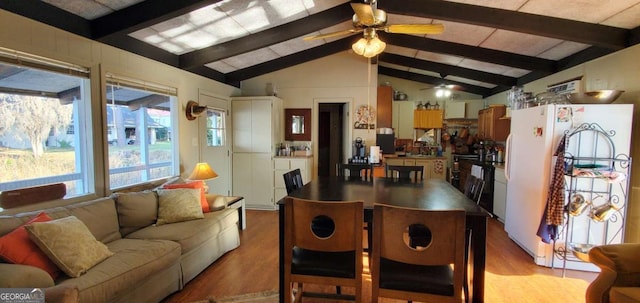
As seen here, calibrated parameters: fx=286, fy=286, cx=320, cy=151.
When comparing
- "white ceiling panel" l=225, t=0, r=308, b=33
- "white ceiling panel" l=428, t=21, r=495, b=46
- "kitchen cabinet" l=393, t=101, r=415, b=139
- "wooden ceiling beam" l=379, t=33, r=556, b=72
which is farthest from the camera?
"kitchen cabinet" l=393, t=101, r=415, b=139

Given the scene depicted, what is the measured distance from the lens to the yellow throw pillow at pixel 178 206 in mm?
2809

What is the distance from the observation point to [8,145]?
2141mm

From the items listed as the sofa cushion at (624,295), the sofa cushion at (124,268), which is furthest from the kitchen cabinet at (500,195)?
the sofa cushion at (124,268)

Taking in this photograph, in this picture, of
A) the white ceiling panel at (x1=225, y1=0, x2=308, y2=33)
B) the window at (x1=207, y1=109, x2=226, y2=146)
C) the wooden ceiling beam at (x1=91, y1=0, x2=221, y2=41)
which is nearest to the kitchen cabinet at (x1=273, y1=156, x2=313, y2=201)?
the window at (x1=207, y1=109, x2=226, y2=146)

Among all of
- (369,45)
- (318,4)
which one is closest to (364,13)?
(369,45)

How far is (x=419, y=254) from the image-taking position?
1.45 meters

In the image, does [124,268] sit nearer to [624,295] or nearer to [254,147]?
[624,295]

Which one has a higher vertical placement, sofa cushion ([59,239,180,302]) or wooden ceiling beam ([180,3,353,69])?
wooden ceiling beam ([180,3,353,69])

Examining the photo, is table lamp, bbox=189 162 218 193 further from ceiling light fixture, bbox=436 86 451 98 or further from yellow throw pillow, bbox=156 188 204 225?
ceiling light fixture, bbox=436 86 451 98

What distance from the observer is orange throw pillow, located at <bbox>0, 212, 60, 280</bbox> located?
1.70 meters

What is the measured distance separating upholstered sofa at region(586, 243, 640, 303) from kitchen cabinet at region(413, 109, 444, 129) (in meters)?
4.71

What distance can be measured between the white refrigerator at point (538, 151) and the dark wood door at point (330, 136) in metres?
4.08

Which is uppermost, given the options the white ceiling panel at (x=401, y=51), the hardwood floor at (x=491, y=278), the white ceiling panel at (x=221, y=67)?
the white ceiling panel at (x=401, y=51)

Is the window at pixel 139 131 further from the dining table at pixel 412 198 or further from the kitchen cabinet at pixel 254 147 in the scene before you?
the dining table at pixel 412 198
